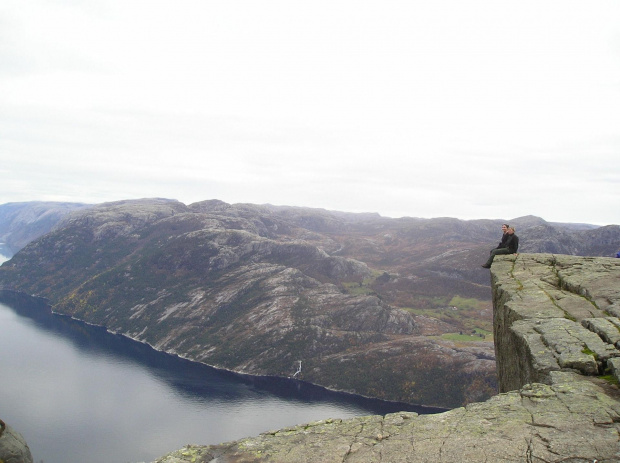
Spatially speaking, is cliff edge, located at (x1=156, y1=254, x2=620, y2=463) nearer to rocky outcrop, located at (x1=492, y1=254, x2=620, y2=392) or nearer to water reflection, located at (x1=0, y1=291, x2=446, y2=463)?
rocky outcrop, located at (x1=492, y1=254, x2=620, y2=392)

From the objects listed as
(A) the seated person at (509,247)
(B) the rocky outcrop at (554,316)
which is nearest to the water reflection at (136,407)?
(A) the seated person at (509,247)

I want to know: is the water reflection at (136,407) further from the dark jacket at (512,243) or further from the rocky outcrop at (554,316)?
the rocky outcrop at (554,316)

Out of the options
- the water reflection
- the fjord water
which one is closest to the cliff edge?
the fjord water

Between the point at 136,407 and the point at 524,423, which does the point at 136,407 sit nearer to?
the point at 136,407

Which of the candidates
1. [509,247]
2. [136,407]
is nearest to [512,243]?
[509,247]

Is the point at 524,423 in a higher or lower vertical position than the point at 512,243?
lower

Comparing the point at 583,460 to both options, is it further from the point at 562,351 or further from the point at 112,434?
the point at 112,434

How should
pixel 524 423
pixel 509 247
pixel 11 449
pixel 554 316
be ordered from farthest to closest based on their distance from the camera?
pixel 509 247 → pixel 11 449 → pixel 554 316 → pixel 524 423
